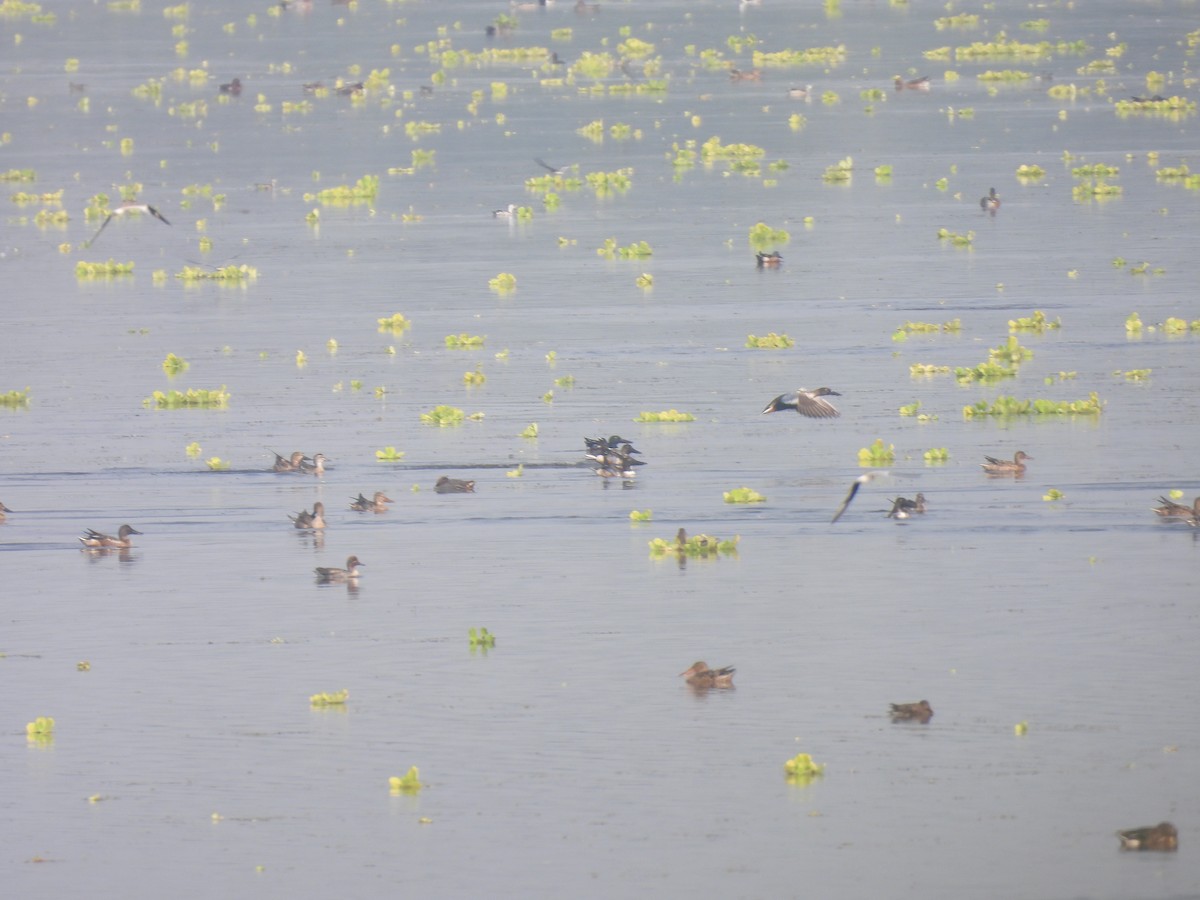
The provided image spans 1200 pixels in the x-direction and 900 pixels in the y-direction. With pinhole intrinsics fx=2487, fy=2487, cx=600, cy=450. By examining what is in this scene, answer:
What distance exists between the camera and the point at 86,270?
57625mm

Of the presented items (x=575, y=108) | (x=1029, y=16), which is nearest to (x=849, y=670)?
(x=575, y=108)

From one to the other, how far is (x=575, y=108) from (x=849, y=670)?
6729 cm

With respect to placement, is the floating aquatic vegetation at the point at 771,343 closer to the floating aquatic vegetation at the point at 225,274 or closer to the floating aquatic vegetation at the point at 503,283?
the floating aquatic vegetation at the point at 503,283

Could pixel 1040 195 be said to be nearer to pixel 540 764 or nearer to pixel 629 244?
pixel 629 244

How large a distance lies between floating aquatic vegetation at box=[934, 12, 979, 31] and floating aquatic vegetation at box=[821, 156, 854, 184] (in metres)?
50.3

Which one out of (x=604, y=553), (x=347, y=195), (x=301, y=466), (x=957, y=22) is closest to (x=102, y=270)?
(x=347, y=195)

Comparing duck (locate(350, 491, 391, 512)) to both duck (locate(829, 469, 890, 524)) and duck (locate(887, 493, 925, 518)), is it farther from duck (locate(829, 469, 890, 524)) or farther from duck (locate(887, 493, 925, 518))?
duck (locate(887, 493, 925, 518))

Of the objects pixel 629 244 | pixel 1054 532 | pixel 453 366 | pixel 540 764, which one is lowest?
pixel 540 764

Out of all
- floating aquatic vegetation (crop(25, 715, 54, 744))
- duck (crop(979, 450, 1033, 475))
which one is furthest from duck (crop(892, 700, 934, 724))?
duck (crop(979, 450, 1033, 475))

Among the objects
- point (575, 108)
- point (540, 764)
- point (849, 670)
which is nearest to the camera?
point (540, 764)

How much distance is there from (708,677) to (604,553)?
6016 mm

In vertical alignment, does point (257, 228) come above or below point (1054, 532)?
above

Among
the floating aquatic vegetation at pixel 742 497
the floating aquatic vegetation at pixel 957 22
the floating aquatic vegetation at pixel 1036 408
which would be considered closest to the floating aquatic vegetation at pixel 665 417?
the floating aquatic vegetation at pixel 1036 408

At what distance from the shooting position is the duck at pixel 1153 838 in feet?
62.8
